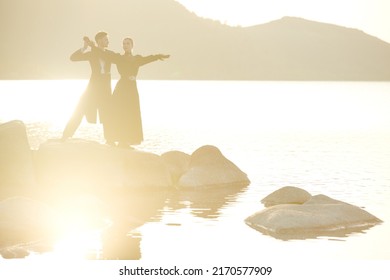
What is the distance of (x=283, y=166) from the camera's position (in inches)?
1293

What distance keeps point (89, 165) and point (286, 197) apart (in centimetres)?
543

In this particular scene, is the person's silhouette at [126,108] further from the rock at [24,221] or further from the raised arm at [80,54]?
the rock at [24,221]

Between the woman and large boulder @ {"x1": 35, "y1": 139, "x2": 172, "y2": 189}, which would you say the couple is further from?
large boulder @ {"x1": 35, "y1": 139, "x2": 172, "y2": 189}

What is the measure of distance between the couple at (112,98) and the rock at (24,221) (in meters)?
5.54

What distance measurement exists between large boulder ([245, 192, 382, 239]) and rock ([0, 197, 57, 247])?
173 inches

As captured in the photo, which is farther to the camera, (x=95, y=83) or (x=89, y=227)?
(x=95, y=83)

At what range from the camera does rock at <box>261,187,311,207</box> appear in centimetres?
2195

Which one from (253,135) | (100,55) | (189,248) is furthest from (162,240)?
(253,135)

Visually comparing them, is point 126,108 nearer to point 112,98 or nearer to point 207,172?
point 112,98

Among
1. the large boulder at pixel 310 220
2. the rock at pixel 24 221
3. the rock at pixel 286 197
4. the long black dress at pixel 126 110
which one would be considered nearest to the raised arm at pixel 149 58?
the long black dress at pixel 126 110

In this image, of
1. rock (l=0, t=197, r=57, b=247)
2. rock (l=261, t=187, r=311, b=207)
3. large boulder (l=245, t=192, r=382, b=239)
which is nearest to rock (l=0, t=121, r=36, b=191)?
rock (l=0, t=197, r=57, b=247)

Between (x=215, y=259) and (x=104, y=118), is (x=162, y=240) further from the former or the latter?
(x=104, y=118)

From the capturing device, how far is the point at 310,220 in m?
17.8

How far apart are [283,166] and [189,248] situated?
17143 millimetres
